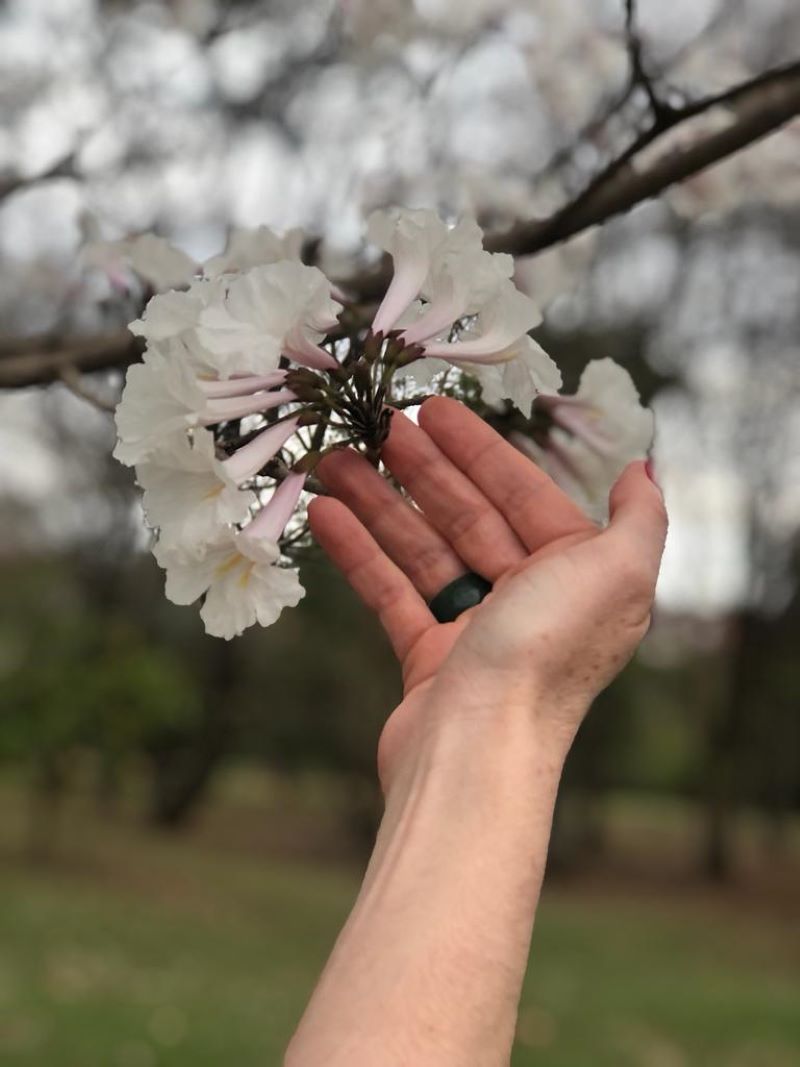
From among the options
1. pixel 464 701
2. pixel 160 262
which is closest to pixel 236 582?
pixel 464 701

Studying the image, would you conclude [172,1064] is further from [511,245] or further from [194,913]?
[194,913]

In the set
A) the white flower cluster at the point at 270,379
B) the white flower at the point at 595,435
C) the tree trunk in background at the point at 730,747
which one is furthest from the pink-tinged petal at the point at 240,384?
the tree trunk in background at the point at 730,747

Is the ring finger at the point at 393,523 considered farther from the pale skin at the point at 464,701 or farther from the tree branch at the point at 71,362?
the tree branch at the point at 71,362

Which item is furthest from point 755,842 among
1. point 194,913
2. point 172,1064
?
point 172,1064

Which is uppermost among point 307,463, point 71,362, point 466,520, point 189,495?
point 71,362

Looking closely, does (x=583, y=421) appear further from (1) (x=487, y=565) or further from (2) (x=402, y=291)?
(2) (x=402, y=291)

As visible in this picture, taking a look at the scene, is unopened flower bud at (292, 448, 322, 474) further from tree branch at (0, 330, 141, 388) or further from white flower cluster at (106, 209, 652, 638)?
tree branch at (0, 330, 141, 388)

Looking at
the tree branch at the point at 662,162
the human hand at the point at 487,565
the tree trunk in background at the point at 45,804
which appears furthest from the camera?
the tree trunk in background at the point at 45,804

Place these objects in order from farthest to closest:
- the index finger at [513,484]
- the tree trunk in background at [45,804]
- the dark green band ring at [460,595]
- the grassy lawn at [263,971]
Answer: the tree trunk in background at [45,804] → the grassy lawn at [263,971] → the dark green band ring at [460,595] → the index finger at [513,484]
